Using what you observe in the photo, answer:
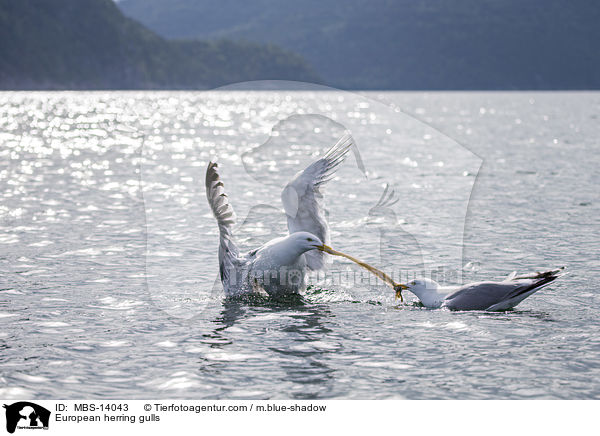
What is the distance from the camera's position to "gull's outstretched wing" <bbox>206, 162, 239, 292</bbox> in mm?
13945

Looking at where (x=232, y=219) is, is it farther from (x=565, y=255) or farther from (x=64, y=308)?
(x=565, y=255)

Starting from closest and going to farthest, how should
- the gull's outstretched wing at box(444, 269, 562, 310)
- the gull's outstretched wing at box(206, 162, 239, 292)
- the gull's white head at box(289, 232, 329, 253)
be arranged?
1. the gull's outstretched wing at box(444, 269, 562, 310)
2. the gull's white head at box(289, 232, 329, 253)
3. the gull's outstretched wing at box(206, 162, 239, 292)

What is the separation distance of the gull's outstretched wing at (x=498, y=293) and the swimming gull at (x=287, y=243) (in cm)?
243

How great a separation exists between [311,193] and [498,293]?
380cm

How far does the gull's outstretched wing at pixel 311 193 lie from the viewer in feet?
47.9

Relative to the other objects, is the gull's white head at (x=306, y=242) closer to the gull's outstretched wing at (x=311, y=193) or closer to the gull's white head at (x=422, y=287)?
the gull's outstretched wing at (x=311, y=193)

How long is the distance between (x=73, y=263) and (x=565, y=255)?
11020 millimetres

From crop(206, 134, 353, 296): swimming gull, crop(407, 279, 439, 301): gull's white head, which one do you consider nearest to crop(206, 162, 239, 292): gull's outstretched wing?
crop(206, 134, 353, 296): swimming gull

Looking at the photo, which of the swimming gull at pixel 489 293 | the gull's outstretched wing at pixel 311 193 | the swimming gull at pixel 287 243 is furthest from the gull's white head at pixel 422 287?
the gull's outstretched wing at pixel 311 193

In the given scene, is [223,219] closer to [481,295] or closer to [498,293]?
[481,295]

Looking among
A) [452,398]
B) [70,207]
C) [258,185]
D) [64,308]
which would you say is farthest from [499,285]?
[258,185]

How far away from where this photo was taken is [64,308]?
13430mm

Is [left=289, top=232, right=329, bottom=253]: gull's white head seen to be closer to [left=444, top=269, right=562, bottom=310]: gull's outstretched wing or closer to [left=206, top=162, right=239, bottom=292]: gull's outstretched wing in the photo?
[left=206, top=162, right=239, bottom=292]: gull's outstretched wing

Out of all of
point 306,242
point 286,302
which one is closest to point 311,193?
point 306,242
